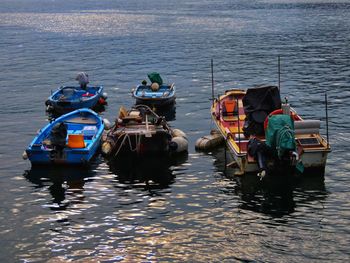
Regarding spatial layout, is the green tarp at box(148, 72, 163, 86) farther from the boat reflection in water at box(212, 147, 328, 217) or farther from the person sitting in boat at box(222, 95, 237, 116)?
the boat reflection in water at box(212, 147, 328, 217)

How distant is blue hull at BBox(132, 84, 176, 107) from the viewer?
1854 inches

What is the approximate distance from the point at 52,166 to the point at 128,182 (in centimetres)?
513

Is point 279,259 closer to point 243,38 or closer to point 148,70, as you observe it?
point 148,70

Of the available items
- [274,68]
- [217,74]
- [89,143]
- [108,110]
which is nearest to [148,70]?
[217,74]

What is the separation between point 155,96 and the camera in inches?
1881

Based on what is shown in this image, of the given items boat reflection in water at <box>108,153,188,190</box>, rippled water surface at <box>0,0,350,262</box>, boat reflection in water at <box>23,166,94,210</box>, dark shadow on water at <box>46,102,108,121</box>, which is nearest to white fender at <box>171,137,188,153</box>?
boat reflection in water at <box>108,153,188,190</box>

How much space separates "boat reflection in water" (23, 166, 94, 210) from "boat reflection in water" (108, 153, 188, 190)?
1877 mm

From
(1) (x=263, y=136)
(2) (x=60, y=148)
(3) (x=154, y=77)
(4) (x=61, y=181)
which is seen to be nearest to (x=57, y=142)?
(2) (x=60, y=148)

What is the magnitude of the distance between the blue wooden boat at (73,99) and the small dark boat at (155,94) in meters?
3.36

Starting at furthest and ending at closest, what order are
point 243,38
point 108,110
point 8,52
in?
point 243,38
point 8,52
point 108,110

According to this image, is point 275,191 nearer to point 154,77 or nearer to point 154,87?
point 154,87

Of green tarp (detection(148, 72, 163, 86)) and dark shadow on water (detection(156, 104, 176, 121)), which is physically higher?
green tarp (detection(148, 72, 163, 86))

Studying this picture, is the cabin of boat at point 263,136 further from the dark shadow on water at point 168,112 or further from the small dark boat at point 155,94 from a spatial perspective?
the small dark boat at point 155,94

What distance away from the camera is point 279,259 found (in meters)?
21.7
